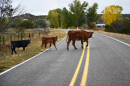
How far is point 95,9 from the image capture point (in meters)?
84.8

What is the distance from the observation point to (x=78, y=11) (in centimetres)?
8306

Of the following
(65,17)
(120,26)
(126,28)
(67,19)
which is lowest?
(126,28)

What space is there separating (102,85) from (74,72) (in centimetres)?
162

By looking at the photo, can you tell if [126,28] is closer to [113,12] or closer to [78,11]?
[113,12]

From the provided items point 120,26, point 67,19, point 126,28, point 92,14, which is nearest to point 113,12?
point 92,14

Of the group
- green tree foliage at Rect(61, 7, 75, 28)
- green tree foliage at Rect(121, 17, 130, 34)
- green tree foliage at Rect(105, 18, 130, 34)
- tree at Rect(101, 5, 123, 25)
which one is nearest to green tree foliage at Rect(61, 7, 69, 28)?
green tree foliage at Rect(61, 7, 75, 28)

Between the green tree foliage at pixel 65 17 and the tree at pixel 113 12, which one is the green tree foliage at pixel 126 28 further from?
the green tree foliage at pixel 65 17

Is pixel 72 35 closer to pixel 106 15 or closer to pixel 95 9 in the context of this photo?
pixel 106 15

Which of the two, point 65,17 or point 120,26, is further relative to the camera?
point 65,17

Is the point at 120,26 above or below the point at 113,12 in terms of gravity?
below

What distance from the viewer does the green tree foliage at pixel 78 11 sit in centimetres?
8281

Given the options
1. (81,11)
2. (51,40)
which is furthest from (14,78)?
(81,11)

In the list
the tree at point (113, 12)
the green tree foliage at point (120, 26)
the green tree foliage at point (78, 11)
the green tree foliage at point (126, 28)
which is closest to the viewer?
the green tree foliage at point (126, 28)

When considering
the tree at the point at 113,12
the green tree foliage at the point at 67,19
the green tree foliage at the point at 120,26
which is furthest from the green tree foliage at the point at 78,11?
the green tree foliage at the point at 120,26
